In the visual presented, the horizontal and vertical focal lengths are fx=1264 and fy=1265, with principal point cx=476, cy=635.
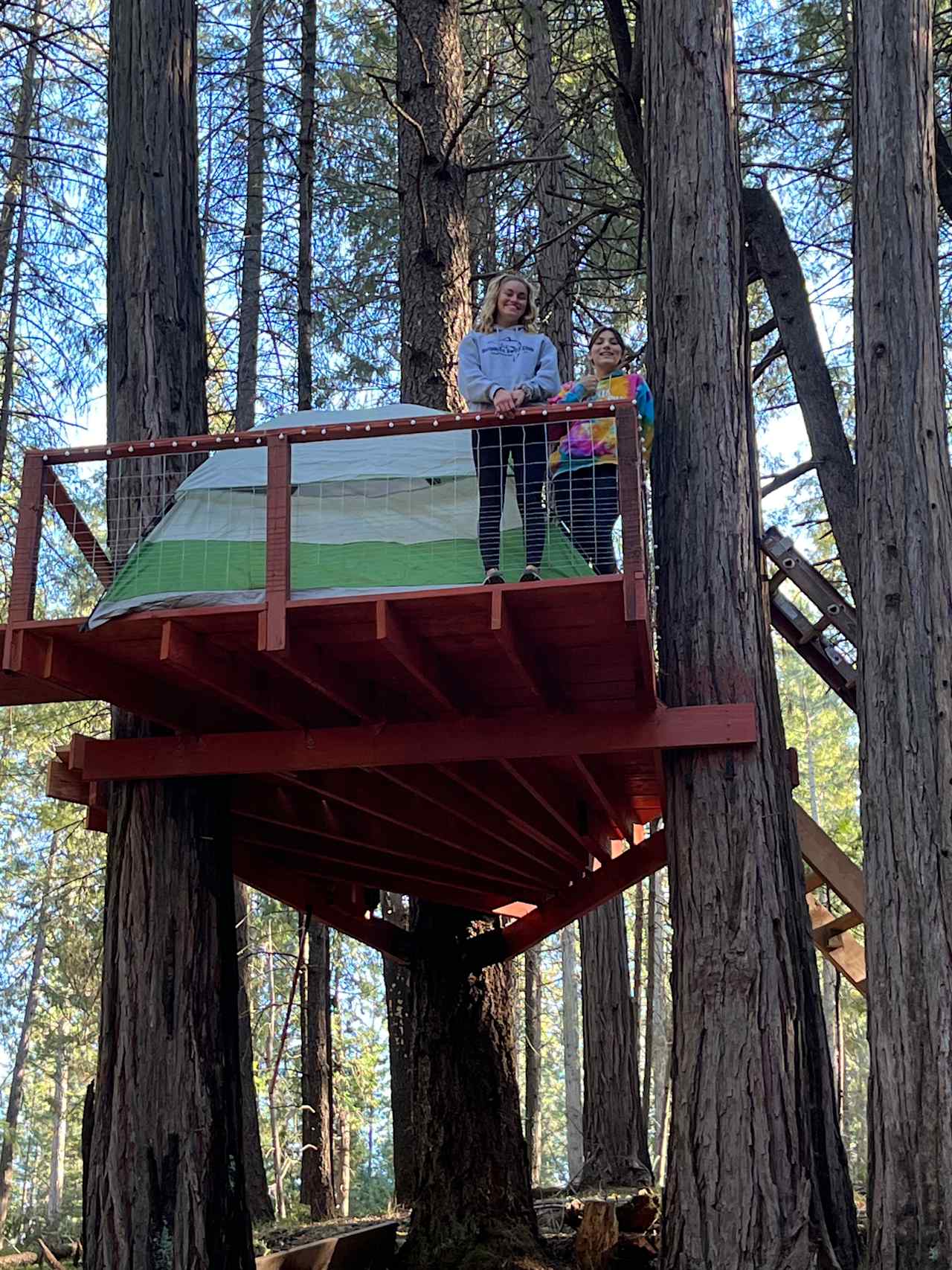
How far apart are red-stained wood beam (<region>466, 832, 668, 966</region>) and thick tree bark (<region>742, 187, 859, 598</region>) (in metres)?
2.30

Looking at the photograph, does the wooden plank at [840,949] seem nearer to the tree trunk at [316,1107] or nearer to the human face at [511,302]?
the tree trunk at [316,1107]

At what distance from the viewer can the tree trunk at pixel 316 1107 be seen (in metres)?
11.5

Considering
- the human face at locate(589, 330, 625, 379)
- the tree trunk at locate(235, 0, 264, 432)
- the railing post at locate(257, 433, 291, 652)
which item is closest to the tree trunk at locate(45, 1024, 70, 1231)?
the tree trunk at locate(235, 0, 264, 432)

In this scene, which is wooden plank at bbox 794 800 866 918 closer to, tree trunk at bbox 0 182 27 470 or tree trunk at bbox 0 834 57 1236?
tree trunk at bbox 0 182 27 470

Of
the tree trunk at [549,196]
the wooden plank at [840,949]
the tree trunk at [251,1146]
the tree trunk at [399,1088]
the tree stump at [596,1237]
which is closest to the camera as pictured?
the tree stump at [596,1237]

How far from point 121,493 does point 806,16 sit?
745 centimetres

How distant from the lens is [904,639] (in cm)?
539

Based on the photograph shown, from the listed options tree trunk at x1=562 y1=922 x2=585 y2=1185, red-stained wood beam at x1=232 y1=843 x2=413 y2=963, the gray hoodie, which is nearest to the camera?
the gray hoodie

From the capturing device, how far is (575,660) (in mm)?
5543

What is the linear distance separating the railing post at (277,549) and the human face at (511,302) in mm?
1524

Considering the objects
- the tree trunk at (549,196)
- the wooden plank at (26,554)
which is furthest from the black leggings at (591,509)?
the tree trunk at (549,196)

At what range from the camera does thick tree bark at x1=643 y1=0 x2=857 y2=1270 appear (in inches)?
209

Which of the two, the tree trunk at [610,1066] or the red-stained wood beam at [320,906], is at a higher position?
the red-stained wood beam at [320,906]

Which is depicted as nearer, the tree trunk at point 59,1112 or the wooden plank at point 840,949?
the wooden plank at point 840,949
